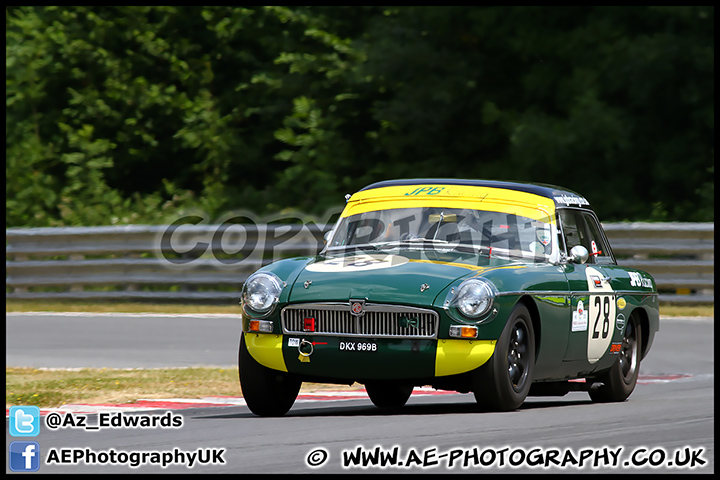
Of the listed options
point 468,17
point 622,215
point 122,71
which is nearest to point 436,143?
point 468,17

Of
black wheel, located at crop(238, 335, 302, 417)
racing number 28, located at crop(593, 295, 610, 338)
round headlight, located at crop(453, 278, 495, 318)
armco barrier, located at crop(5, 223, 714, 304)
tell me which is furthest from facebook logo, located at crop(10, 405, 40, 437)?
armco barrier, located at crop(5, 223, 714, 304)

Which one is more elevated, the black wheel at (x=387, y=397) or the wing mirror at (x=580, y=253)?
the wing mirror at (x=580, y=253)

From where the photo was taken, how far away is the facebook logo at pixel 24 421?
7.59m

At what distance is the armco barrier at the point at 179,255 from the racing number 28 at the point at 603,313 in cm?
865

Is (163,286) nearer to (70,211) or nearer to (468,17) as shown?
(70,211)

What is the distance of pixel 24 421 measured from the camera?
7863mm

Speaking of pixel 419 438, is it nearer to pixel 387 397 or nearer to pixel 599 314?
pixel 387 397

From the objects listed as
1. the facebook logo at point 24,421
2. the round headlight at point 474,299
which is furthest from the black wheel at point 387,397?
the facebook logo at point 24,421

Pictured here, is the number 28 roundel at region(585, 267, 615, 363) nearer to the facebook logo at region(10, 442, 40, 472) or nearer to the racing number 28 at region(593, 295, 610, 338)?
the racing number 28 at region(593, 295, 610, 338)

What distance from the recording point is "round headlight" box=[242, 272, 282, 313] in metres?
8.22

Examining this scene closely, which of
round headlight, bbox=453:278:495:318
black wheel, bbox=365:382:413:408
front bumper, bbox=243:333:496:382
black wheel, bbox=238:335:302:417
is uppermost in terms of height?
round headlight, bbox=453:278:495:318

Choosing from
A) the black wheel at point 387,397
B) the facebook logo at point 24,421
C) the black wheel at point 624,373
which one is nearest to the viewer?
the facebook logo at point 24,421

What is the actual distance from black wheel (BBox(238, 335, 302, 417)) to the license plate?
1.65 ft

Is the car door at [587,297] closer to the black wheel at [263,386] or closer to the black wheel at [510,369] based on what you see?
the black wheel at [510,369]
